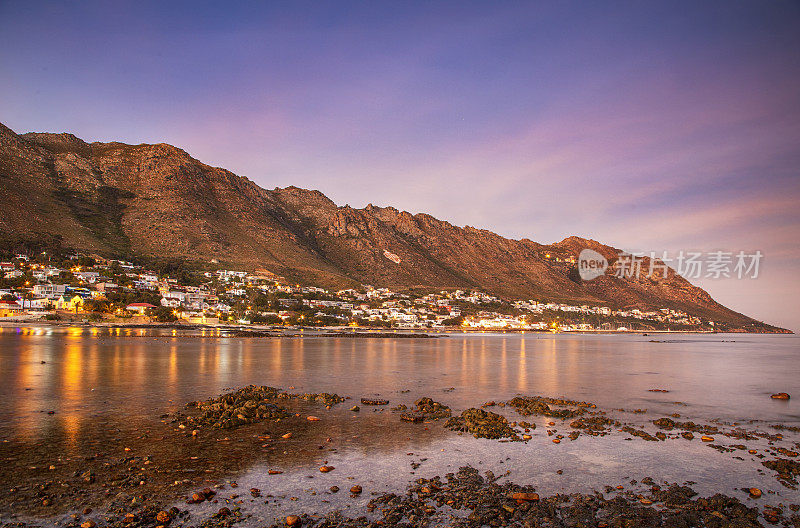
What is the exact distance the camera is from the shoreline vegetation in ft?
24.3

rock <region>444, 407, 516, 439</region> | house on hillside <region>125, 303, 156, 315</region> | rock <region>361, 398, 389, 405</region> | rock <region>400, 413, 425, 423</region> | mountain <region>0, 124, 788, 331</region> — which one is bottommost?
house on hillside <region>125, 303, 156, 315</region>

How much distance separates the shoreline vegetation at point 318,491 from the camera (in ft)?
24.3

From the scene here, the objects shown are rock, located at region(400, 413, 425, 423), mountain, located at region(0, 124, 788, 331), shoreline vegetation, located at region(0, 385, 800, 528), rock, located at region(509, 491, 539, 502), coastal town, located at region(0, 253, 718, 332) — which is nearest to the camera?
shoreline vegetation, located at region(0, 385, 800, 528)

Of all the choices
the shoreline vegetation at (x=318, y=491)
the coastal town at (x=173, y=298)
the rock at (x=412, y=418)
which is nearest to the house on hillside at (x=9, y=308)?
the coastal town at (x=173, y=298)

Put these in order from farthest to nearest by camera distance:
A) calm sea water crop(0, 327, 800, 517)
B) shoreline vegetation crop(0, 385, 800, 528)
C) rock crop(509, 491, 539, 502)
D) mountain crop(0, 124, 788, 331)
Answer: mountain crop(0, 124, 788, 331) → calm sea water crop(0, 327, 800, 517) → rock crop(509, 491, 539, 502) → shoreline vegetation crop(0, 385, 800, 528)

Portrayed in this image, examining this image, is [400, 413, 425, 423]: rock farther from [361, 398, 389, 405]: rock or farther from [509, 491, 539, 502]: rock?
[509, 491, 539, 502]: rock

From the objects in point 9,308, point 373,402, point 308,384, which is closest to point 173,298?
point 9,308

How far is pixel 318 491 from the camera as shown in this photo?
862 cm

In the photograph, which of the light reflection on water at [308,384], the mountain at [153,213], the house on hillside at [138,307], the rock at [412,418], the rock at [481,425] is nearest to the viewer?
the rock at [481,425]

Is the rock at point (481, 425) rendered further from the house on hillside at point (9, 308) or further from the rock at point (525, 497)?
the house on hillside at point (9, 308)

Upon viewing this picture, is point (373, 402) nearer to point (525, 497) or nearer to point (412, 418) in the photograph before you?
point (412, 418)

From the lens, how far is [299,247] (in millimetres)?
170125

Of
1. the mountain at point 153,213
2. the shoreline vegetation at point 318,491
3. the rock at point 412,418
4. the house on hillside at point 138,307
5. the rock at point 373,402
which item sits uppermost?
the mountain at point 153,213

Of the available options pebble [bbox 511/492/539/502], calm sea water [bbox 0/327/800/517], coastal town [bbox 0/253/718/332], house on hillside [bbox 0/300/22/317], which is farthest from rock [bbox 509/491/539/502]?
house on hillside [bbox 0/300/22/317]
